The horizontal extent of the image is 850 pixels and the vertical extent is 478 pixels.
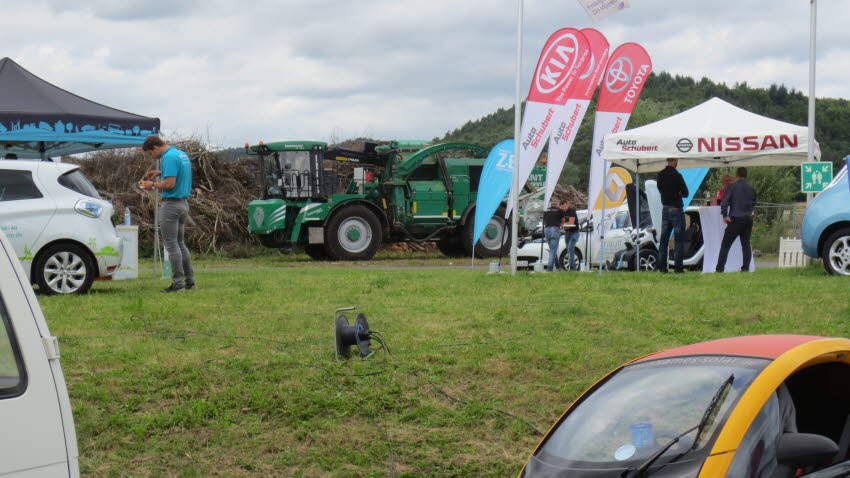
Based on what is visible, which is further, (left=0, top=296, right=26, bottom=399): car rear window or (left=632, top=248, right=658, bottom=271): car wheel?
(left=632, top=248, right=658, bottom=271): car wheel

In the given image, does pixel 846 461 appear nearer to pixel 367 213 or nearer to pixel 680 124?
pixel 680 124

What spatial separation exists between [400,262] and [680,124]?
873cm

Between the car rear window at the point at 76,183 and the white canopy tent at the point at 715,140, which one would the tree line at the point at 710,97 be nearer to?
the white canopy tent at the point at 715,140

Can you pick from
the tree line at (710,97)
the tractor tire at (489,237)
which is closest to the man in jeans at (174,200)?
the tractor tire at (489,237)

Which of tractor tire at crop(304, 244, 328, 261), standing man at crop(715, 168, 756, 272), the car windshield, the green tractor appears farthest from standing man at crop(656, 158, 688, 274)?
the car windshield

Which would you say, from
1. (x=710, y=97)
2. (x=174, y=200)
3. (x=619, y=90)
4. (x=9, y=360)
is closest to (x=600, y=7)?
(x=619, y=90)

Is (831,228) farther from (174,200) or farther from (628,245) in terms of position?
(174,200)

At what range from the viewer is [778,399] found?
3635 mm

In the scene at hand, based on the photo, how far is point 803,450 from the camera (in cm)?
353

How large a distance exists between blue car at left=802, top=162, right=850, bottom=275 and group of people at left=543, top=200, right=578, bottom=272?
5279 mm

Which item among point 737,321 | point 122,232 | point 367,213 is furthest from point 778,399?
point 367,213

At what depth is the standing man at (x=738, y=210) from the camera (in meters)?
14.0

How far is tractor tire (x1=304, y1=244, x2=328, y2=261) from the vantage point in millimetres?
22291

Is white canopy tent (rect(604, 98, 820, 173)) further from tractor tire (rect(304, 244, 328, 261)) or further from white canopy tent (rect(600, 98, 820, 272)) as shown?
tractor tire (rect(304, 244, 328, 261))
